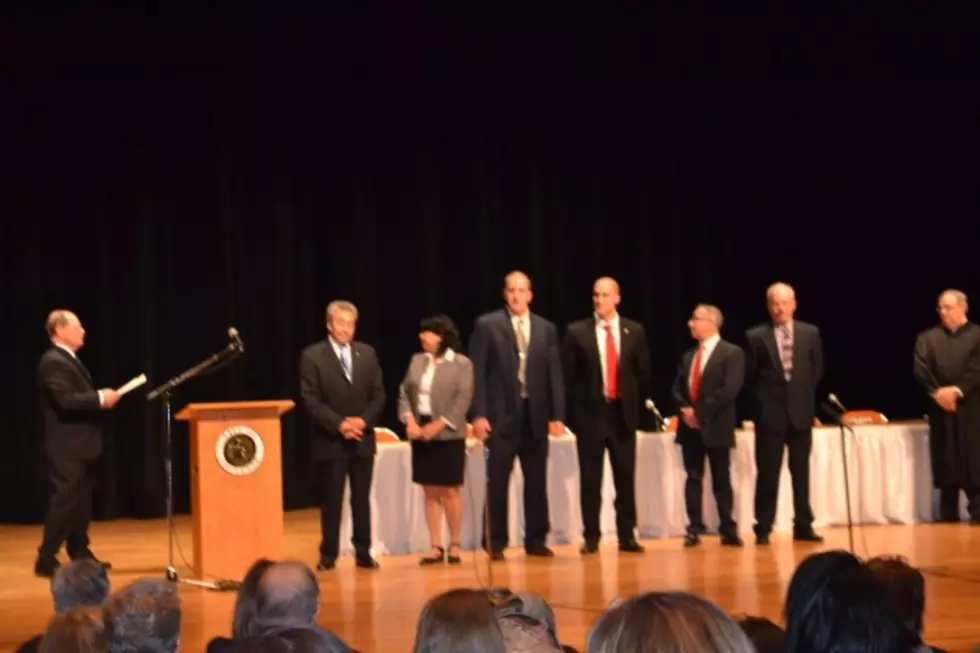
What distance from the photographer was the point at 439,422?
383 inches

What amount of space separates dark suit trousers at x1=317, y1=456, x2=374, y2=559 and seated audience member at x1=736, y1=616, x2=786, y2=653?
630cm

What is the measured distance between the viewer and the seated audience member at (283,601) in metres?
4.11

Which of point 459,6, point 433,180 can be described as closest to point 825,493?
point 433,180

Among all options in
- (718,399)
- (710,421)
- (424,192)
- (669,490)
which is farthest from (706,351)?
(424,192)

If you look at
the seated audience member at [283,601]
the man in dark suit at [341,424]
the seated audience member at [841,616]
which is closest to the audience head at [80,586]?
the seated audience member at [283,601]

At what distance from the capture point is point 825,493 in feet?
36.6

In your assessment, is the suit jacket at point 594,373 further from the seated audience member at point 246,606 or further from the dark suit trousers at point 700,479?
the seated audience member at point 246,606

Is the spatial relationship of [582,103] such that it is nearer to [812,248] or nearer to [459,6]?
[459,6]

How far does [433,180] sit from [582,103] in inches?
58.1

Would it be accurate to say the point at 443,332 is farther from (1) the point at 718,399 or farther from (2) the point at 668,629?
(2) the point at 668,629

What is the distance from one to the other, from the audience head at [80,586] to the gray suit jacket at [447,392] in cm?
527

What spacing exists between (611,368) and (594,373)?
0.12 m

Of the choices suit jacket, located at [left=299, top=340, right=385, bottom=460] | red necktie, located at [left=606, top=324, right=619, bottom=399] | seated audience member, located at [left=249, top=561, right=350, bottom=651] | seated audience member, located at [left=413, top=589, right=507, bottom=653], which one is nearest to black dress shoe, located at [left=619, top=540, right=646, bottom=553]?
red necktie, located at [left=606, top=324, right=619, bottom=399]

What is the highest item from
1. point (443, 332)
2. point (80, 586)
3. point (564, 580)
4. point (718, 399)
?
point (443, 332)
